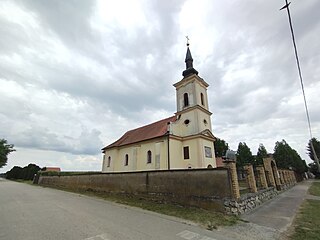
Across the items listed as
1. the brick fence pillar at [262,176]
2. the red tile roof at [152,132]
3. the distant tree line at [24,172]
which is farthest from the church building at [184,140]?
the distant tree line at [24,172]

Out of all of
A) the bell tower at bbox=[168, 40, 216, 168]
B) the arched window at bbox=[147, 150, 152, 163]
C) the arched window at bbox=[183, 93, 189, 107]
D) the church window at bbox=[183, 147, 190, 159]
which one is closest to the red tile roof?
the bell tower at bbox=[168, 40, 216, 168]

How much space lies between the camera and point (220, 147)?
143 ft

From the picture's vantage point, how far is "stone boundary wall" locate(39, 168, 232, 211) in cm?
813

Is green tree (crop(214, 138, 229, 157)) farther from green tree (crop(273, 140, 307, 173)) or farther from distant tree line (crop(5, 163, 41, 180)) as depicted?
distant tree line (crop(5, 163, 41, 180))

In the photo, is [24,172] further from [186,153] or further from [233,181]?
[233,181]

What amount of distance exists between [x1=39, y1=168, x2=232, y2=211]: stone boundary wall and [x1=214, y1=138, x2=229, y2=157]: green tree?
32969 mm

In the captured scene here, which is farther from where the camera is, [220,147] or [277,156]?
[277,156]

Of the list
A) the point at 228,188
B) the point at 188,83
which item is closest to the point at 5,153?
the point at 188,83

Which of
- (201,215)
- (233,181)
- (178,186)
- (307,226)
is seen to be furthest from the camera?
→ (178,186)

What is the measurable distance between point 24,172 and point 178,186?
194 feet

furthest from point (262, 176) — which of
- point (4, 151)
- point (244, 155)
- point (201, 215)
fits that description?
point (4, 151)

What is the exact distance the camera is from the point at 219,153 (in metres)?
42.7

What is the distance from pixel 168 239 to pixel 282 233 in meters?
3.61

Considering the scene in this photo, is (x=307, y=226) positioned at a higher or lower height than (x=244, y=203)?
lower
